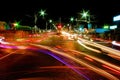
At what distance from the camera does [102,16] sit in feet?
437

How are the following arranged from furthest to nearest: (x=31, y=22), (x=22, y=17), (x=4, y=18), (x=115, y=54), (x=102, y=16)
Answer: (x=102, y=16) → (x=31, y=22) → (x=22, y=17) → (x=4, y=18) → (x=115, y=54)

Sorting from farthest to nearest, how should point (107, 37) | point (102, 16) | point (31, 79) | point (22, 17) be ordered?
point (102, 16) → point (22, 17) → point (107, 37) → point (31, 79)

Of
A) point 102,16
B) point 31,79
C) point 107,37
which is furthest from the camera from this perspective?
point 102,16

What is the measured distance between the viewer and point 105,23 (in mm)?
137875

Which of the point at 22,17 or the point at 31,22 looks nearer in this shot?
the point at 22,17

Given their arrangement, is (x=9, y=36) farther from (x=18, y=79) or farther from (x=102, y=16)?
(x=102, y=16)

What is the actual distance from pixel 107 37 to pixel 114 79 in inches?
2112

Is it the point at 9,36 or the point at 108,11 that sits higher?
the point at 108,11

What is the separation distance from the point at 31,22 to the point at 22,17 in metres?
11.2

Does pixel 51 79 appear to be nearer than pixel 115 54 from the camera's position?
Yes

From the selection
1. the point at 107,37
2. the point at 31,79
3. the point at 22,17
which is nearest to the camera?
the point at 31,79

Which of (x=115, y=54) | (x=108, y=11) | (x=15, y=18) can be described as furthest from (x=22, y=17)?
(x=115, y=54)

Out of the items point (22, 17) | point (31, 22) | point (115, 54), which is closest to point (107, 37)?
point (115, 54)

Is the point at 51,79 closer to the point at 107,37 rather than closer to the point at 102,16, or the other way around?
the point at 107,37
